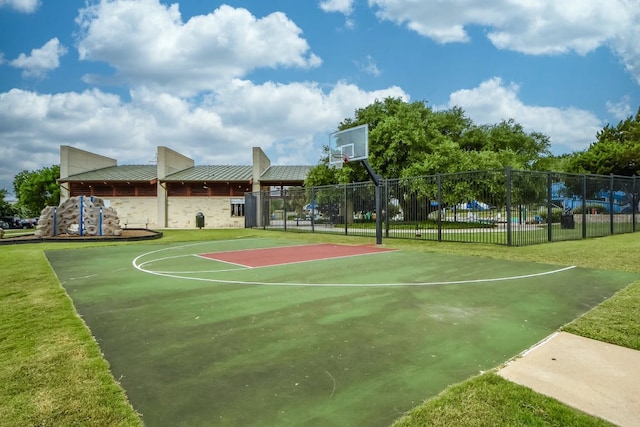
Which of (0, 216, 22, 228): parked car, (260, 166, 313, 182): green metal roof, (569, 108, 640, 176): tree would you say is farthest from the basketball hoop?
(0, 216, 22, 228): parked car

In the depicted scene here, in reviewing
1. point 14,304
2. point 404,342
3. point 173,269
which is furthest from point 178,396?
point 173,269

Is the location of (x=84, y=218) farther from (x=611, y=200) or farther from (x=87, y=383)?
(x=611, y=200)

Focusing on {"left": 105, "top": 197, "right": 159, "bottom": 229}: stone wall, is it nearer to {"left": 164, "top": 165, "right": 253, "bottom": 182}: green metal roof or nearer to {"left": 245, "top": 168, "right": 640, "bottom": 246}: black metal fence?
{"left": 164, "top": 165, "right": 253, "bottom": 182}: green metal roof

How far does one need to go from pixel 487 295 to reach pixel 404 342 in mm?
2589

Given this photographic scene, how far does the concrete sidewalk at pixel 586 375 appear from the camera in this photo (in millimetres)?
2566

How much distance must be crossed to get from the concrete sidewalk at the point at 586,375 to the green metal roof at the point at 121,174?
34674 millimetres

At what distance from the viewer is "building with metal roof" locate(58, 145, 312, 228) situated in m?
32.4

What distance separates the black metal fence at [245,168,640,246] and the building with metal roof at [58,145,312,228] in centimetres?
1283

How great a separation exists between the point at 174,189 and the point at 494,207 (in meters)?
27.0

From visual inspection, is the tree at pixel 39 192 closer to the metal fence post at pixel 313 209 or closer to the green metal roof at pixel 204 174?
the green metal roof at pixel 204 174

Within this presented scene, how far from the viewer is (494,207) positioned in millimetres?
14195

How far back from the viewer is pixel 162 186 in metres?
32.4

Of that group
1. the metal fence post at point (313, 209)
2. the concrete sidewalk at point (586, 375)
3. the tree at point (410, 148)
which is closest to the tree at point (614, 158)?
the tree at point (410, 148)

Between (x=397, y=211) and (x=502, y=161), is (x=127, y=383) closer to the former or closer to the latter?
(x=397, y=211)
